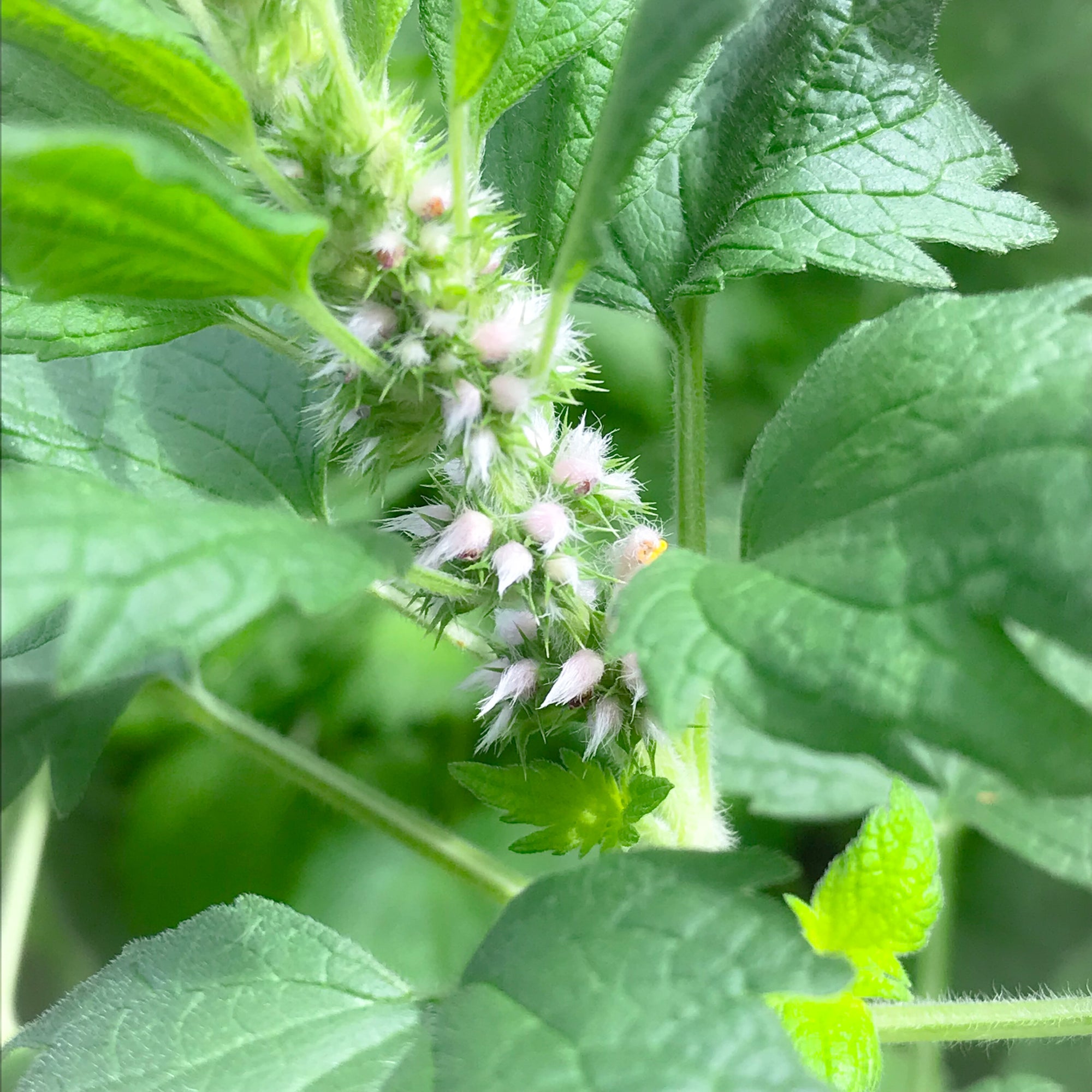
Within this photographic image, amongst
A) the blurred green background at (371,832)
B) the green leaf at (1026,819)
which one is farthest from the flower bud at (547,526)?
the blurred green background at (371,832)

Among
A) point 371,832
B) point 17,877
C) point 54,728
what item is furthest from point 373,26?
point 371,832

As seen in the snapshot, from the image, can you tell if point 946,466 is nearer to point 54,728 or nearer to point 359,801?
point 359,801

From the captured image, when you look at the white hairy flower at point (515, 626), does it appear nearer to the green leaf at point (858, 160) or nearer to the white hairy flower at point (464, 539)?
the white hairy flower at point (464, 539)

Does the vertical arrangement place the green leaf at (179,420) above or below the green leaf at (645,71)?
below

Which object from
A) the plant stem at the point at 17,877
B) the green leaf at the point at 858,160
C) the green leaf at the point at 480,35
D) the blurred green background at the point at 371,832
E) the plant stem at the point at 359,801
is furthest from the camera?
the blurred green background at the point at 371,832

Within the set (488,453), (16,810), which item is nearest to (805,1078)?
(488,453)

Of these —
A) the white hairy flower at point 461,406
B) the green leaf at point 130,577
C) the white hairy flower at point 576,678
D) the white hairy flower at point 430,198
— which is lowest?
the white hairy flower at point 576,678

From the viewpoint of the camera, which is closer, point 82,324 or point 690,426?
point 82,324
